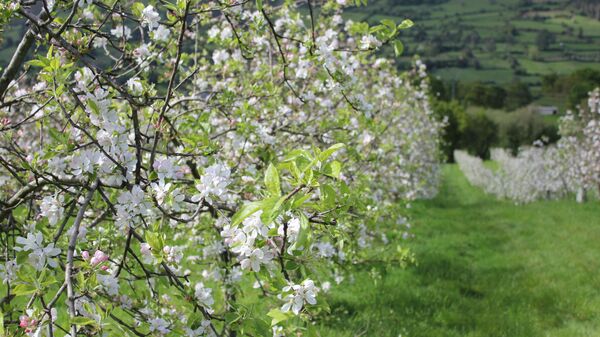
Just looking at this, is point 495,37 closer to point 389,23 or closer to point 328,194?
point 389,23

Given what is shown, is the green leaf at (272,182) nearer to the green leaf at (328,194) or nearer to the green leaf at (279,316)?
the green leaf at (328,194)

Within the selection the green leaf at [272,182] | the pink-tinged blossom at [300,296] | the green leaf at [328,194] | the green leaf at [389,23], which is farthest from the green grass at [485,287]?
the green leaf at [272,182]

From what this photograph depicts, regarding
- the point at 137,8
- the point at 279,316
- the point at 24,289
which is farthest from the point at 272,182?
the point at 137,8

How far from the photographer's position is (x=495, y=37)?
111 meters

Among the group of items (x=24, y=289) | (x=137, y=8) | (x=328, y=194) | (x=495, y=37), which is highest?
(x=137, y=8)

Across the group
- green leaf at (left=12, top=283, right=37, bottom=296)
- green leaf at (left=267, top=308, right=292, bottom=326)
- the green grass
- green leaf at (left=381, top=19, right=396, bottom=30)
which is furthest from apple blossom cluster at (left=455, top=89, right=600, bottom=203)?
green leaf at (left=12, top=283, right=37, bottom=296)

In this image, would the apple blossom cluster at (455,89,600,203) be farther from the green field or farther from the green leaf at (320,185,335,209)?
the green field

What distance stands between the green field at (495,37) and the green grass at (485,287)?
6924cm

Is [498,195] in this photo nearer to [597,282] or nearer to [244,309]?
[597,282]

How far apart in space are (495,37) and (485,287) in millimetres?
113221

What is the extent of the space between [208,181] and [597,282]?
8068 millimetres

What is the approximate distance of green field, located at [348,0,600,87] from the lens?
9244 centimetres

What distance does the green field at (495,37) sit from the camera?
92.4 metres

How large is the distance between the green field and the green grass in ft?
227
